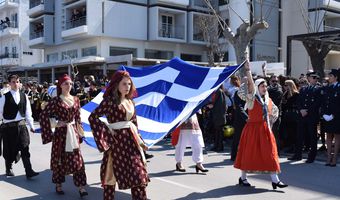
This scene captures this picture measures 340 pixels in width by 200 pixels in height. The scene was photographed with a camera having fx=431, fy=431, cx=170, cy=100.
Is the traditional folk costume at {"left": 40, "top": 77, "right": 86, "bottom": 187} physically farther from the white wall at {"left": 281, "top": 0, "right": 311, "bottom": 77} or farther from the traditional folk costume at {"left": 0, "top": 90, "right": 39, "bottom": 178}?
the white wall at {"left": 281, "top": 0, "right": 311, "bottom": 77}

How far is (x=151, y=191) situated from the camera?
702 centimetres

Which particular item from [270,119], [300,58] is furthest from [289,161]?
[300,58]

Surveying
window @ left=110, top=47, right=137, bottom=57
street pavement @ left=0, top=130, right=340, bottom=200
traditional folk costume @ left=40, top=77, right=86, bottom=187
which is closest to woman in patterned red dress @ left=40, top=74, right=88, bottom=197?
traditional folk costume @ left=40, top=77, right=86, bottom=187

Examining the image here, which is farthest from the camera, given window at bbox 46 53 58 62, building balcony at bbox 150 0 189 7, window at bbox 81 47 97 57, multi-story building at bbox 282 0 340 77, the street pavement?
window at bbox 46 53 58 62

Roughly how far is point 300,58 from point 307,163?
1128 inches

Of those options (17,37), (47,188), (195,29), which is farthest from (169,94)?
(17,37)

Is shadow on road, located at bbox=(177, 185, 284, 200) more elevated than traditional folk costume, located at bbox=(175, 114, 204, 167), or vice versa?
traditional folk costume, located at bbox=(175, 114, 204, 167)

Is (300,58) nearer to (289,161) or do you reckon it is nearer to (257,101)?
(289,161)

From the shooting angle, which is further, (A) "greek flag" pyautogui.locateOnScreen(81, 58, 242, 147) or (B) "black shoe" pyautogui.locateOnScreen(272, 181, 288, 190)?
(A) "greek flag" pyautogui.locateOnScreen(81, 58, 242, 147)

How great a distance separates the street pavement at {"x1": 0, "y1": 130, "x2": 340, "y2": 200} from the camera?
676 centimetres

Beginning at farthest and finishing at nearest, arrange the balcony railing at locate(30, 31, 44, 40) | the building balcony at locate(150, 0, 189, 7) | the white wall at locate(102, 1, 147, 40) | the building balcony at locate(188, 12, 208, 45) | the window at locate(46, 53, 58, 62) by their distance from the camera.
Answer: the balcony railing at locate(30, 31, 44, 40) → the window at locate(46, 53, 58, 62) → the building balcony at locate(188, 12, 208, 45) → the building balcony at locate(150, 0, 189, 7) → the white wall at locate(102, 1, 147, 40)

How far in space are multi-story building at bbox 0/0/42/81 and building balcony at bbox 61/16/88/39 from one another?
14667 millimetres

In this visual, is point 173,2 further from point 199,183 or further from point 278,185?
point 278,185

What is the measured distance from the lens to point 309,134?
10.1 m
